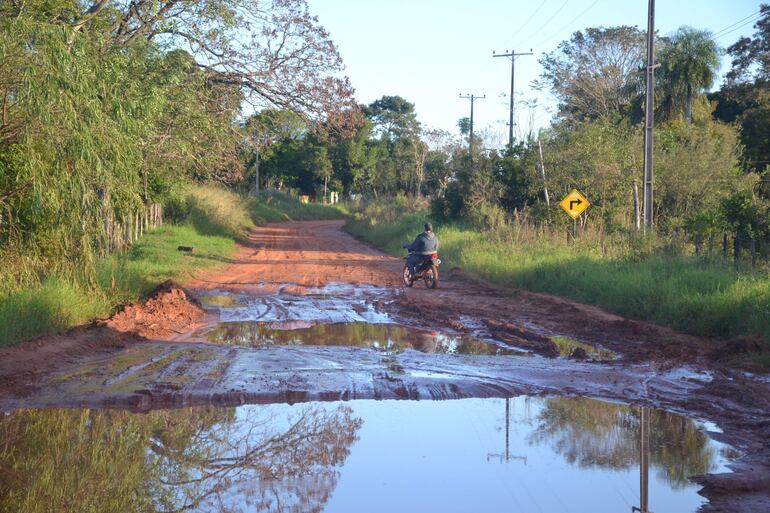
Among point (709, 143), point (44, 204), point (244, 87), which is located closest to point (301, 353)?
point (44, 204)

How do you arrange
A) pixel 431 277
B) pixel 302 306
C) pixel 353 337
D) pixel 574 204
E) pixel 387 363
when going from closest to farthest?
pixel 387 363 → pixel 353 337 → pixel 302 306 → pixel 431 277 → pixel 574 204

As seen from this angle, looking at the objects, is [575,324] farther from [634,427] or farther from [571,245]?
[571,245]

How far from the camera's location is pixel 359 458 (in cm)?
679

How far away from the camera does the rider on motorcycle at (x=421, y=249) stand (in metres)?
19.8

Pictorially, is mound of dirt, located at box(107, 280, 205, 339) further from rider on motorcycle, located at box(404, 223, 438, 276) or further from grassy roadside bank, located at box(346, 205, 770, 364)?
grassy roadside bank, located at box(346, 205, 770, 364)

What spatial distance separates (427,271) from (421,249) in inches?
22.4

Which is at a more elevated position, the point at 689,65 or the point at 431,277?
the point at 689,65

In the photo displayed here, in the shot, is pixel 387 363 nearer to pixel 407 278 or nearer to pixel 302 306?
pixel 302 306

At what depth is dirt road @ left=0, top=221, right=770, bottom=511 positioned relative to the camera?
27.1 feet

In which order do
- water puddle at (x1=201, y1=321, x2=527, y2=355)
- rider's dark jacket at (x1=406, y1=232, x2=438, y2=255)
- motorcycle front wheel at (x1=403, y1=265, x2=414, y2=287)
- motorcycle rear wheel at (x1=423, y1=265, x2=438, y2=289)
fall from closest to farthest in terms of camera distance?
water puddle at (x1=201, y1=321, x2=527, y2=355)
motorcycle rear wheel at (x1=423, y1=265, x2=438, y2=289)
rider's dark jacket at (x1=406, y1=232, x2=438, y2=255)
motorcycle front wheel at (x1=403, y1=265, x2=414, y2=287)

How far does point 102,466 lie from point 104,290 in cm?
824

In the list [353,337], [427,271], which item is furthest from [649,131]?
[353,337]

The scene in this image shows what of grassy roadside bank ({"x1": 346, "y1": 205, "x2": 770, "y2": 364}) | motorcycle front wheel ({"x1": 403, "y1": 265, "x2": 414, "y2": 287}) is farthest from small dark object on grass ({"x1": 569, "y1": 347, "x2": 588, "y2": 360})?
motorcycle front wheel ({"x1": 403, "y1": 265, "x2": 414, "y2": 287})

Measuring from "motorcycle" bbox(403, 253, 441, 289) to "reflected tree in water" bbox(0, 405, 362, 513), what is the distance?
11.6m
